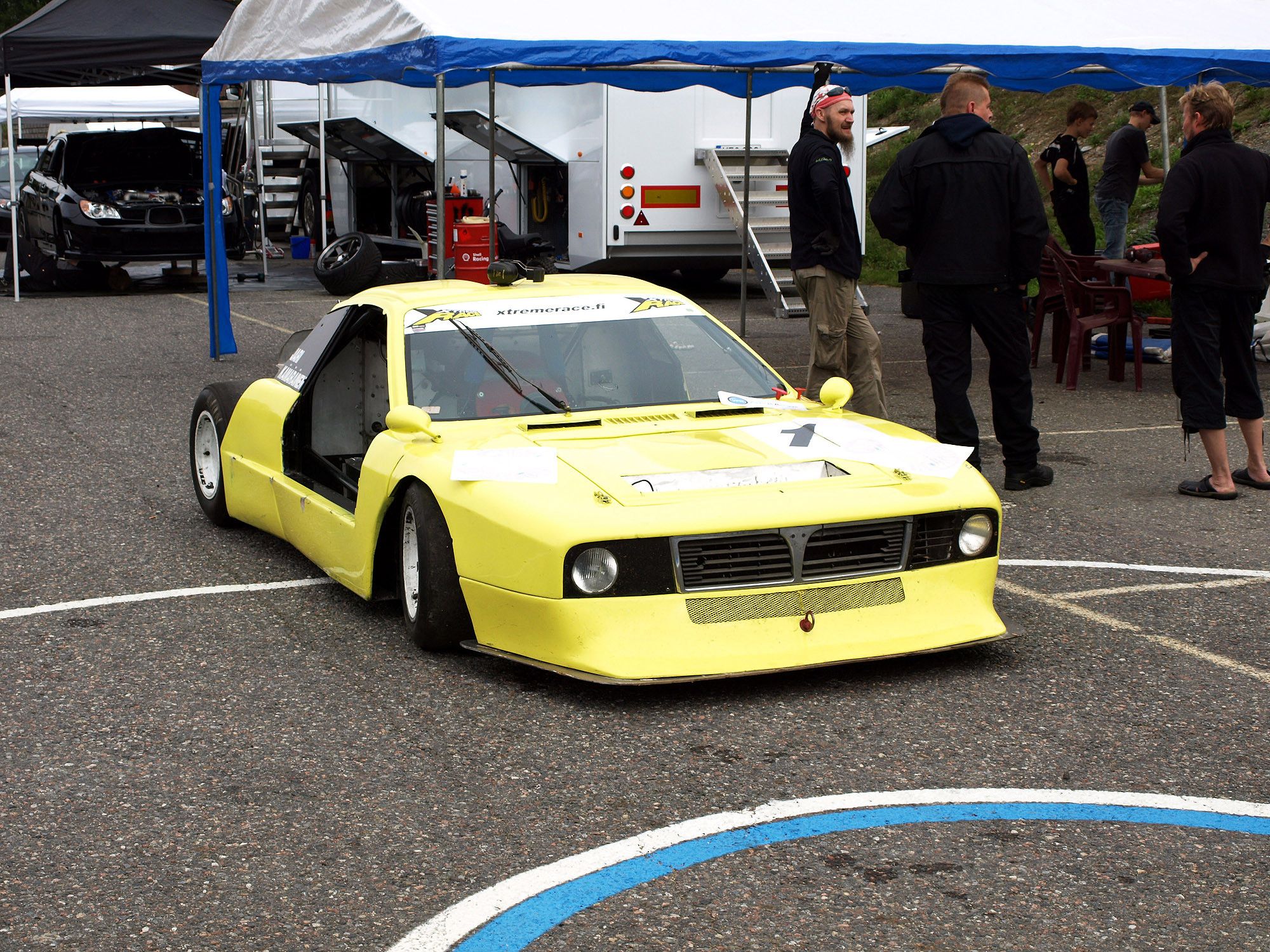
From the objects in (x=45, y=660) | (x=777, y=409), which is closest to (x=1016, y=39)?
(x=777, y=409)

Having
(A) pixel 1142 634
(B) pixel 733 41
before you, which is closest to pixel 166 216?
(B) pixel 733 41

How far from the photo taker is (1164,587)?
19.1 ft

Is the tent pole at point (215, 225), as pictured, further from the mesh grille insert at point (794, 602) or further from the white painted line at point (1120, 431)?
the mesh grille insert at point (794, 602)

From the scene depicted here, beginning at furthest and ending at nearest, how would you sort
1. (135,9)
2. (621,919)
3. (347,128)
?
(347,128)
(135,9)
(621,919)

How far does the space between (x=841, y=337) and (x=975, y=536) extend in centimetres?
380

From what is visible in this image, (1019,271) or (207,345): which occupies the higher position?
(1019,271)

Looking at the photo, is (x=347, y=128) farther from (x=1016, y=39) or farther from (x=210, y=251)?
(x=1016, y=39)

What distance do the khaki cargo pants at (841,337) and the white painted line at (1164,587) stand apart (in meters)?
2.73

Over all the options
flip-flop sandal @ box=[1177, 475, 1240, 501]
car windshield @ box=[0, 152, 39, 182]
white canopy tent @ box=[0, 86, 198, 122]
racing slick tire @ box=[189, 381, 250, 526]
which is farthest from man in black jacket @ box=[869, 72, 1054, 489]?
car windshield @ box=[0, 152, 39, 182]

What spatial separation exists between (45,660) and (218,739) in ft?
3.43

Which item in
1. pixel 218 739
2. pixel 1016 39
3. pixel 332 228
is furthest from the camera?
pixel 332 228

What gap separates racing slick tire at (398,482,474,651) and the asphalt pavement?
0.11 m

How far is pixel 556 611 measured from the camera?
440 cm

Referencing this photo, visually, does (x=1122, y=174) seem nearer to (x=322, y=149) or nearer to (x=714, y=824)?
(x=322, y=149)
